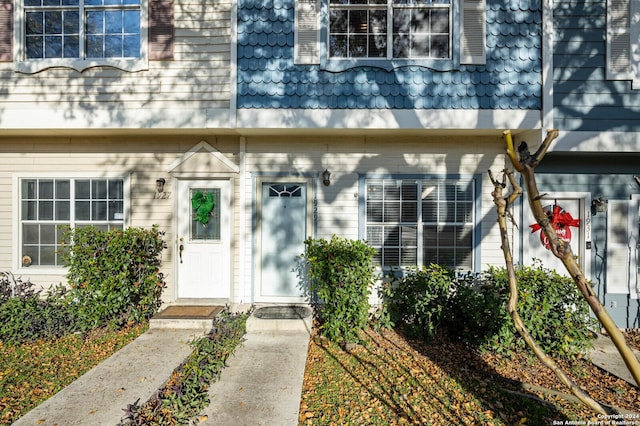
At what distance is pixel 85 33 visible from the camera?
5.70m

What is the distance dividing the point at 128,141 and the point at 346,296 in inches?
178

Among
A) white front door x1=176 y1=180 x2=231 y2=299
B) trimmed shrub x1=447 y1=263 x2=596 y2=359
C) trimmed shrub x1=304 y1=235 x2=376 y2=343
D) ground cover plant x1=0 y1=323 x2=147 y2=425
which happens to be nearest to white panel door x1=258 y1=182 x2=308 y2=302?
white front door x1=176 y1=180 x2=231 y2=299

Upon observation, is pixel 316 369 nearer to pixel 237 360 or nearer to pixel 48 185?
pixel 237 360

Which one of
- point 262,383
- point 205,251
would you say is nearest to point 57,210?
point 205,251

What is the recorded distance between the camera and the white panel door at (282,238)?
612cm

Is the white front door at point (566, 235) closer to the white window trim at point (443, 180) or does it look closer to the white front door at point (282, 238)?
the white window trim at point (443, 180)

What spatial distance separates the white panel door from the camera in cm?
612

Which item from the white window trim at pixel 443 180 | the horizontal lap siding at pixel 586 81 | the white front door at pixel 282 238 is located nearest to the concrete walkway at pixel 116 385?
the white front door at pixel 282 238

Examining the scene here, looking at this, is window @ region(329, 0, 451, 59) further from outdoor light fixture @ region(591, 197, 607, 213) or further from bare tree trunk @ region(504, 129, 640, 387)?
bare tree trunk @ region(504, 129, 640, 387)

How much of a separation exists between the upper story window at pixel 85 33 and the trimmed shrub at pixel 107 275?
262 cm

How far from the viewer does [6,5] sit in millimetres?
5750

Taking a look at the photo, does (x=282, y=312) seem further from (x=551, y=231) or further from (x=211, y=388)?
(x=551, y=231)

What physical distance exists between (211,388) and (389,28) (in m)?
5.41

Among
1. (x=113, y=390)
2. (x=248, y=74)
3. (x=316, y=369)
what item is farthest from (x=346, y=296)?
(x=248, y=74)
